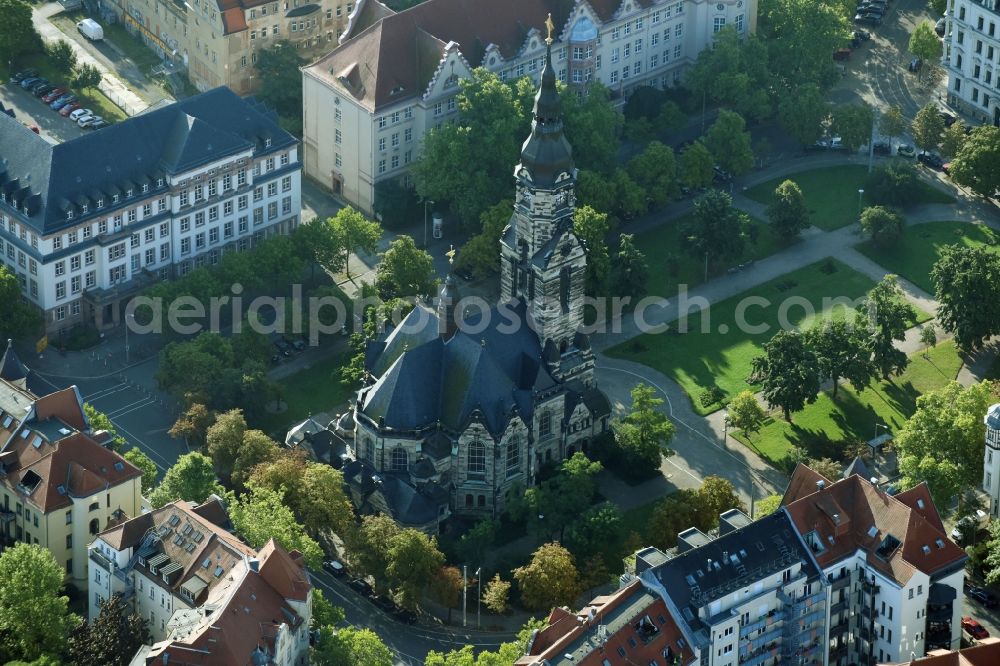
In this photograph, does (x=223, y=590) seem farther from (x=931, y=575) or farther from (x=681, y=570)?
(x=931, y=575)

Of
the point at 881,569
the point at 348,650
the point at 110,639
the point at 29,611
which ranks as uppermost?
the point at 881,569

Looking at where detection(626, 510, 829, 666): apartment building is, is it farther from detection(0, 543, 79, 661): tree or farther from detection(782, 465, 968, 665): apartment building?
detection(0, 543, 79, 661): tree

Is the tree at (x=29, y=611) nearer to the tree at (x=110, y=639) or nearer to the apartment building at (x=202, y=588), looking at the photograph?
the tree at (x=110, y=639)

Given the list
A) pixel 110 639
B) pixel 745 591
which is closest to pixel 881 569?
pixel 745 591

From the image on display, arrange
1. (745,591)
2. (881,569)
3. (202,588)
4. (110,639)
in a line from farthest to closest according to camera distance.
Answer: (881,569) → (202,588) → (745,591) → (110,639)

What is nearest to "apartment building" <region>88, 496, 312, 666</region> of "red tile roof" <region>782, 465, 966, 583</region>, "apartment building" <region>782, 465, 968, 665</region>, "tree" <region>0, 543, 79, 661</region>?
"tree" <region>0, 543, 79, 661</region>

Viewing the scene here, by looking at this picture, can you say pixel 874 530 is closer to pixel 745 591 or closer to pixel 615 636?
pixel 745 591
